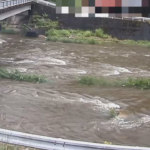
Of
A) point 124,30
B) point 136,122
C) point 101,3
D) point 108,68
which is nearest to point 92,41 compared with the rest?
point 124,30

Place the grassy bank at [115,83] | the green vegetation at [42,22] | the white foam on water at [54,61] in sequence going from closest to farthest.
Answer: the grassy bank at [115,83] → the white foam on water at [54,61] → the green vegetation at [42,22]

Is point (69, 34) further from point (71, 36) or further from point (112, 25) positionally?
point (112, 25)

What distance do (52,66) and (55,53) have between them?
5.70m

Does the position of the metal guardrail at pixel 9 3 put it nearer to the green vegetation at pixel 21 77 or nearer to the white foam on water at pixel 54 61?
the white foam on water at pixel 54 61

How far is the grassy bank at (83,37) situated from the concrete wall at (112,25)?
814mm

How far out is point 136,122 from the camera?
10.9 m

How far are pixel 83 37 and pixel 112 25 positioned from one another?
3372 mm

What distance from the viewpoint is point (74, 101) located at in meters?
13.0

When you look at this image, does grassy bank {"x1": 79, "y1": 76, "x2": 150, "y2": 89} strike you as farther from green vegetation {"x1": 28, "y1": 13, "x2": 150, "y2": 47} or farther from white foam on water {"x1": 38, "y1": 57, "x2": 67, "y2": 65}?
green vegetation {"x1": 28, "y1": 13, "x2": 150, "y2": 47}

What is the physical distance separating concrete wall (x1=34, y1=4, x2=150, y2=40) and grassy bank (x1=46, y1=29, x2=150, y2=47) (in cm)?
81

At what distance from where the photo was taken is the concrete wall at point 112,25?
109 feet

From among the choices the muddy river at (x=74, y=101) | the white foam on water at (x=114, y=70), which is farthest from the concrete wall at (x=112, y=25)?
the white foam on water at (x=114, y=70)

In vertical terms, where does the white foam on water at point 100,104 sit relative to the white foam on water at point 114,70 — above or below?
below

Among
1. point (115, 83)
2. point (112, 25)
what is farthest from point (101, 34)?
point (115, 83)
